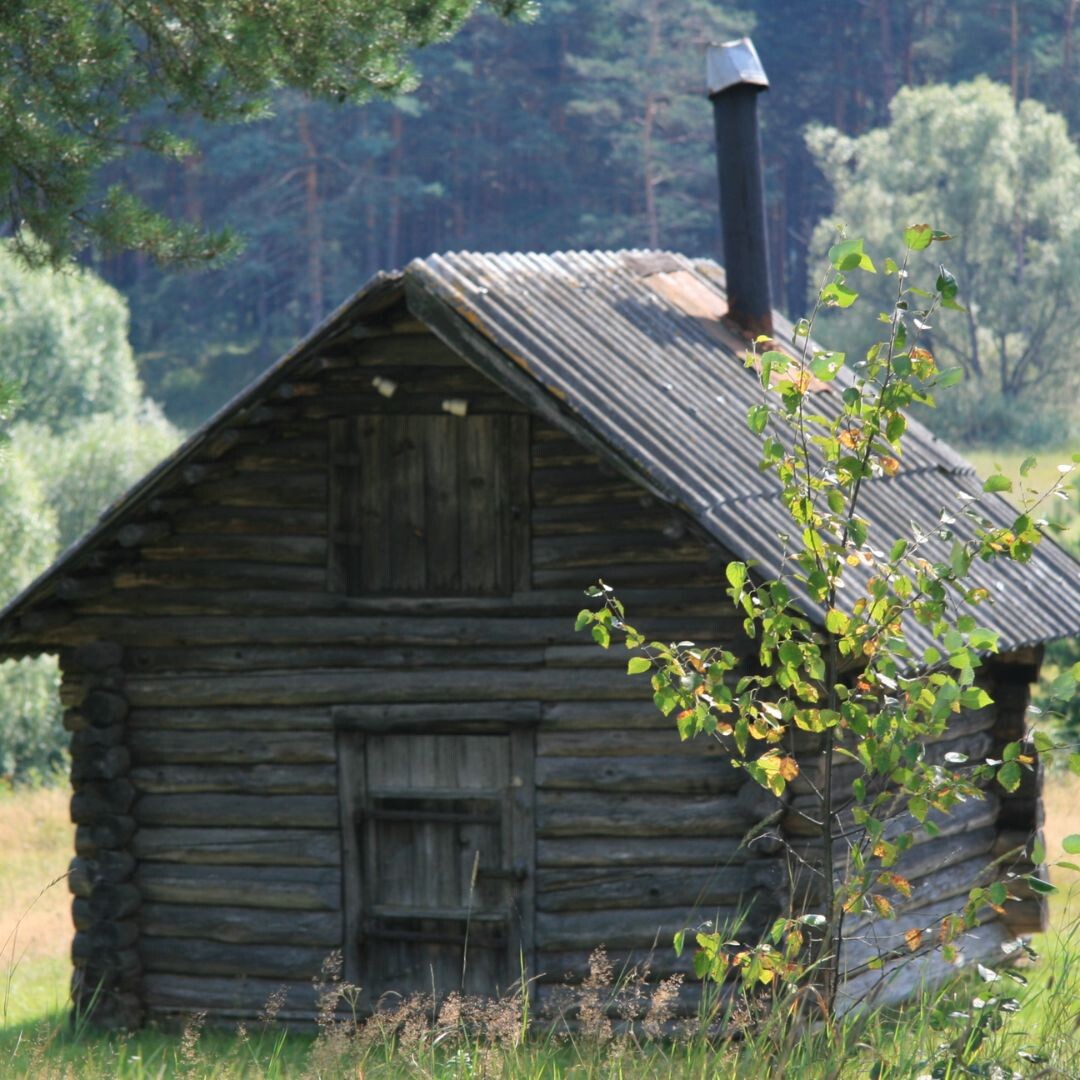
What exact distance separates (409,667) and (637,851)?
1710mm

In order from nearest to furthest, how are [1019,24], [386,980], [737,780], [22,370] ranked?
[737,780], [386,980], [22,370], [1019,24]

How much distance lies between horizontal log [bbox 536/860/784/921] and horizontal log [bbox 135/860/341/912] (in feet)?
4.44

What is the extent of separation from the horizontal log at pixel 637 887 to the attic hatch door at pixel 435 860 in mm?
204

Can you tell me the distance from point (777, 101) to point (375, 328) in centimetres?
4867

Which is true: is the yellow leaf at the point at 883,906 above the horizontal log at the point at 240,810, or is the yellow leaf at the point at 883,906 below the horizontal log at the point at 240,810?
above

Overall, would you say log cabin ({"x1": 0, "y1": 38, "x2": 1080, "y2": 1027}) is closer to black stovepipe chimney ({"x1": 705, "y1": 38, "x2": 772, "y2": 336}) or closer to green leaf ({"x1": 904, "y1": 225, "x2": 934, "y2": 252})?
black stovepipe chimney ({"x1": 705, "y1": 38, "x2": 772, "y2": 336})

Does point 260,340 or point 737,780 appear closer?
point 737,780

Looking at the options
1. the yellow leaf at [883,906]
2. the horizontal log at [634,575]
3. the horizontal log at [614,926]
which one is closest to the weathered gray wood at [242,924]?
the horizontal log at [614,926]

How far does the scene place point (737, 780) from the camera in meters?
9.95

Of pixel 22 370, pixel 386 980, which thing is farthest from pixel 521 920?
pixel 22 370

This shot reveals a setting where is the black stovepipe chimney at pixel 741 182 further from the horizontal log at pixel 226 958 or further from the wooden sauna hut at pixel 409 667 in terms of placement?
the horizontal log at pixel 226 958

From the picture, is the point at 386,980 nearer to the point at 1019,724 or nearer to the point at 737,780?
the point at 737,780

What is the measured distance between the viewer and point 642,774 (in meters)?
10.1

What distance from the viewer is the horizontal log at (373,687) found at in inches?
401
